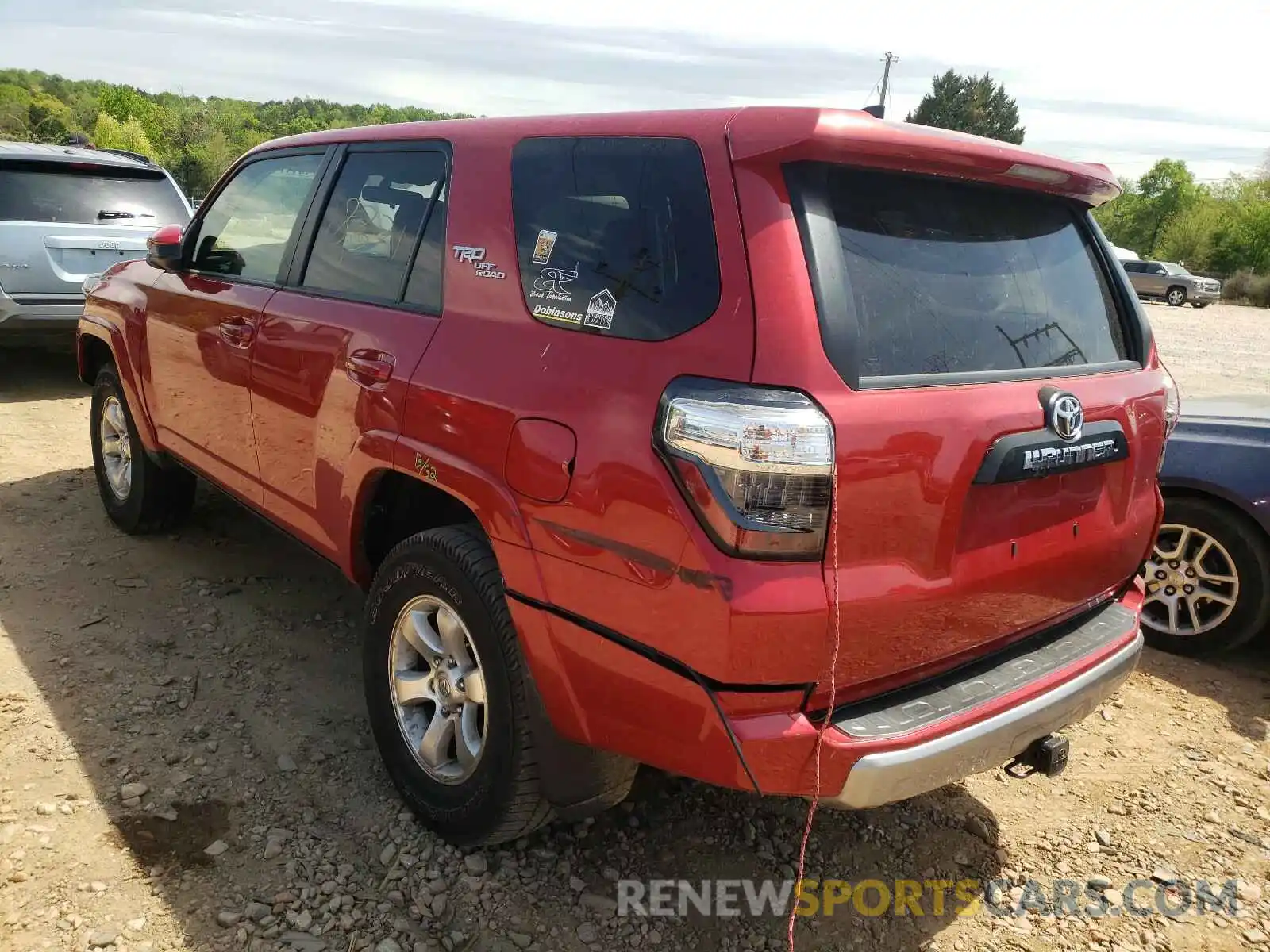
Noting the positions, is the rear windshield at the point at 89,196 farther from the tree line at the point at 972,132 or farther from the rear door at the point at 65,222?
the tree line at the point at 972,132

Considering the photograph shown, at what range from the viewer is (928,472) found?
1932mm

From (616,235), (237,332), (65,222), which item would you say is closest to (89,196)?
(65,222)

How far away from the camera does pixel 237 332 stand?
11.3ft

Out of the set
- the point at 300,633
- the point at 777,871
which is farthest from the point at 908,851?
the point at 300,633

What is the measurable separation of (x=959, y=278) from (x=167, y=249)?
130 inches

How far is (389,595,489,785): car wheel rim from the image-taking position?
8.05 ft

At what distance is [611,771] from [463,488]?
790mm

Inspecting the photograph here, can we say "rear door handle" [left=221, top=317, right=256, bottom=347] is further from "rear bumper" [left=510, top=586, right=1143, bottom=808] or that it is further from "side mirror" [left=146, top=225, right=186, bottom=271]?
"rear bumper" [left=510, top=586, right=1143, bottom=808]

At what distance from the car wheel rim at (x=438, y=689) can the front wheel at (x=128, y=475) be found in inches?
Answer: 94.2

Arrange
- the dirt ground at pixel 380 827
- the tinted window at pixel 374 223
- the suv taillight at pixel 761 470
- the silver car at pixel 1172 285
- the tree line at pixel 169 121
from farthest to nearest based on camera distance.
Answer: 1. the tree line at pixel 169 121
2. the silver car at pixel 1172 285
3. the tinted window at pixel 374 223
4. the dirt ground at pixel 380 827
5. the suv taillight at pixel 761 470

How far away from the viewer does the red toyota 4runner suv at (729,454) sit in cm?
184

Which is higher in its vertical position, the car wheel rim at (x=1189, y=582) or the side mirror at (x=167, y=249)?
the side mirror at (x=167, y=249)

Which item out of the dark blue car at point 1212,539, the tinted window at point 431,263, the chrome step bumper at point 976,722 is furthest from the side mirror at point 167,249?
the dark blue car at point 1212,539

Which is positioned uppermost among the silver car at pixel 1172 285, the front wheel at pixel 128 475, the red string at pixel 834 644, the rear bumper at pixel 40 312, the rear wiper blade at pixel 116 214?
the rear wiper blade at pixel 116 214
